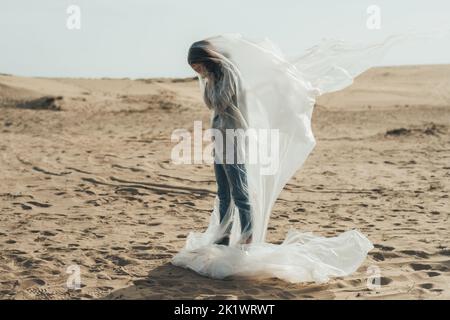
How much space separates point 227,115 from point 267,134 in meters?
0.38

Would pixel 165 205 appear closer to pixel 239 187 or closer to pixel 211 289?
pixel 239 187

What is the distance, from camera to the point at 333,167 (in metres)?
10.5

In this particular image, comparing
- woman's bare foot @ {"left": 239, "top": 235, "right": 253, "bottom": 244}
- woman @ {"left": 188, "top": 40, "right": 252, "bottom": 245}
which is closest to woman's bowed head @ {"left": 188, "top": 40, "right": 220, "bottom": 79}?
woman @ {"left": 188, "top": 40, "right": 252, "bottom": 245}

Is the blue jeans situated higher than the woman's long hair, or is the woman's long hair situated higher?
the woman's long hair

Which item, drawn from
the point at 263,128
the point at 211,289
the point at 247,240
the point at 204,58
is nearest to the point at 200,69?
the point at 204,58

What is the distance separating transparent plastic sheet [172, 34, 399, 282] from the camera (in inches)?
194

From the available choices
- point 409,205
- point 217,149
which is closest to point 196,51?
point 217,149

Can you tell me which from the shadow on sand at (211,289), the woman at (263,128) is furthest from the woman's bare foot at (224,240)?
the shadow on sand at (211,289)

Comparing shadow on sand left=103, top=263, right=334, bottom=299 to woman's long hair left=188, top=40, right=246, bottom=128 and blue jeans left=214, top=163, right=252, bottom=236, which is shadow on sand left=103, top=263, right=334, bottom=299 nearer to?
blue jeans left=214, top=163, right=252, bottom=236

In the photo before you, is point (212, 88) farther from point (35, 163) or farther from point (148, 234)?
point (35, 163)

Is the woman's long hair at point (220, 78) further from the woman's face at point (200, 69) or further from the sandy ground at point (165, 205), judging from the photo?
the sandy ground at point (165, 205)

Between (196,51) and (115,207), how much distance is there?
3310 mm

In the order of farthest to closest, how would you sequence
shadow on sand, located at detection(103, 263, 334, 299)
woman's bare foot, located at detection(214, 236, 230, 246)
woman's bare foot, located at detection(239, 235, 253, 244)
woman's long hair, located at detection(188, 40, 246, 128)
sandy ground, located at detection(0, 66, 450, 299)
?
woman's bare foot, located at detection(214, 236, 230, 246)
woman's bare foot, located at detection(239, 235, 253, 244)
sandy ground, located at detection(0, 66, 450, 299)
woman's long hair, located at detection(188, 40, 246, 128)
shadow on sand, located at detection(103, 263, 334, 299)

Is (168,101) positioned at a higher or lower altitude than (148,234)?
higher
